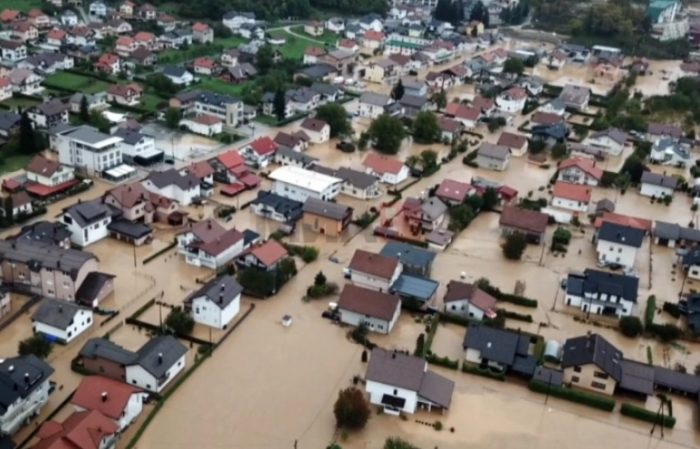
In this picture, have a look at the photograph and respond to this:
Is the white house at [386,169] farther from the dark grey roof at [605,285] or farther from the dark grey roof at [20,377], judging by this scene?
the dark grey roof at [20,377]

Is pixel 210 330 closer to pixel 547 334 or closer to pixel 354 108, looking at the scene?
pixel 547 334

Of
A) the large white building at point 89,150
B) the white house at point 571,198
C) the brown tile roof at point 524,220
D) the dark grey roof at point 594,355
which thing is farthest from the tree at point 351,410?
the large white building at point 89,150

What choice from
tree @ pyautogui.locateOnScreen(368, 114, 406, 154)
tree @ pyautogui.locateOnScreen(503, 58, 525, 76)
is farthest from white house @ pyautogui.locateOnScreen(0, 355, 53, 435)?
tree @ pyautogui.locateOnScreen(503, 58, 525, 76)

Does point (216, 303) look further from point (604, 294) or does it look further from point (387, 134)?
point (387, 134)

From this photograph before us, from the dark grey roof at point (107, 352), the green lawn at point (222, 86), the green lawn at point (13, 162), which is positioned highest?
the dark grey roof at point (107, 352)

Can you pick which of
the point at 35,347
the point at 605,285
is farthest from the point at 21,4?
the point at 605,285

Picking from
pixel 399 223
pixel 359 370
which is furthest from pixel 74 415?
pixel 399 223
